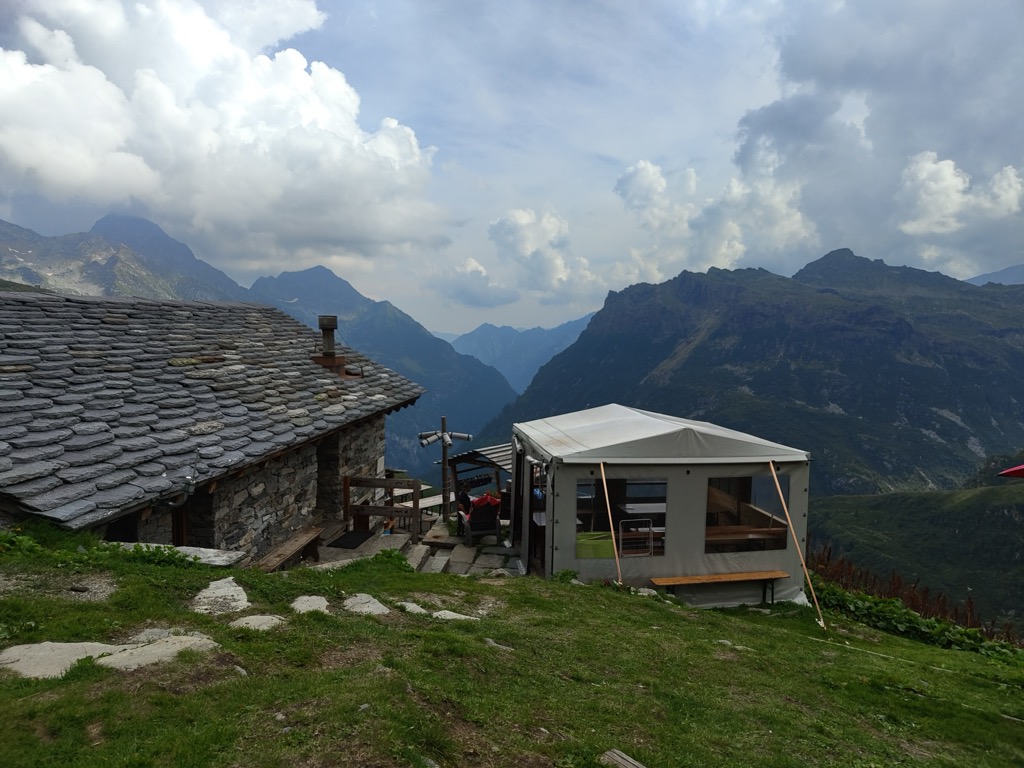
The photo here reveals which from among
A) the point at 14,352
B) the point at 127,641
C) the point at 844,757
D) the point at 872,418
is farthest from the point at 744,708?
the point at 872,418

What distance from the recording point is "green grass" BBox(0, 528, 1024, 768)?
2883 millimetres

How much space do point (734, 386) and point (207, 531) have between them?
194m

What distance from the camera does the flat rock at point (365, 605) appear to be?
565 cm

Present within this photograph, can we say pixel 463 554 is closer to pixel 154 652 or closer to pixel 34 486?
pixel 34 486

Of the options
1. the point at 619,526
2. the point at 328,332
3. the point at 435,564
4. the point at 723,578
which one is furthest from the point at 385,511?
the point at 723,578

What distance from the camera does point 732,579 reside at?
1082 centimetres

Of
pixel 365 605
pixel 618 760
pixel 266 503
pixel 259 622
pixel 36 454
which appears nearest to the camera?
pixel 618 760

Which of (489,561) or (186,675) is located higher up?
(186,675)

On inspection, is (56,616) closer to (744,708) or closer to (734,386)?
(744,708)

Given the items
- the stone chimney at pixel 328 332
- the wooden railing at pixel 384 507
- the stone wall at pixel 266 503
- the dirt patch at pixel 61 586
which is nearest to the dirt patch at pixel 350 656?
Answer: the dirt patch at pixel 61 586

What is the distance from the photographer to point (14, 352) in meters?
7.75

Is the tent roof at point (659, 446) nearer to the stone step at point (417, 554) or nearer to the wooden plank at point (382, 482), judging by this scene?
the wooden plank at point (382, 482)

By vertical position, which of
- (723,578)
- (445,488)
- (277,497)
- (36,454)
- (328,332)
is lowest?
(723,578)

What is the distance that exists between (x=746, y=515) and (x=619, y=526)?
3301mm
